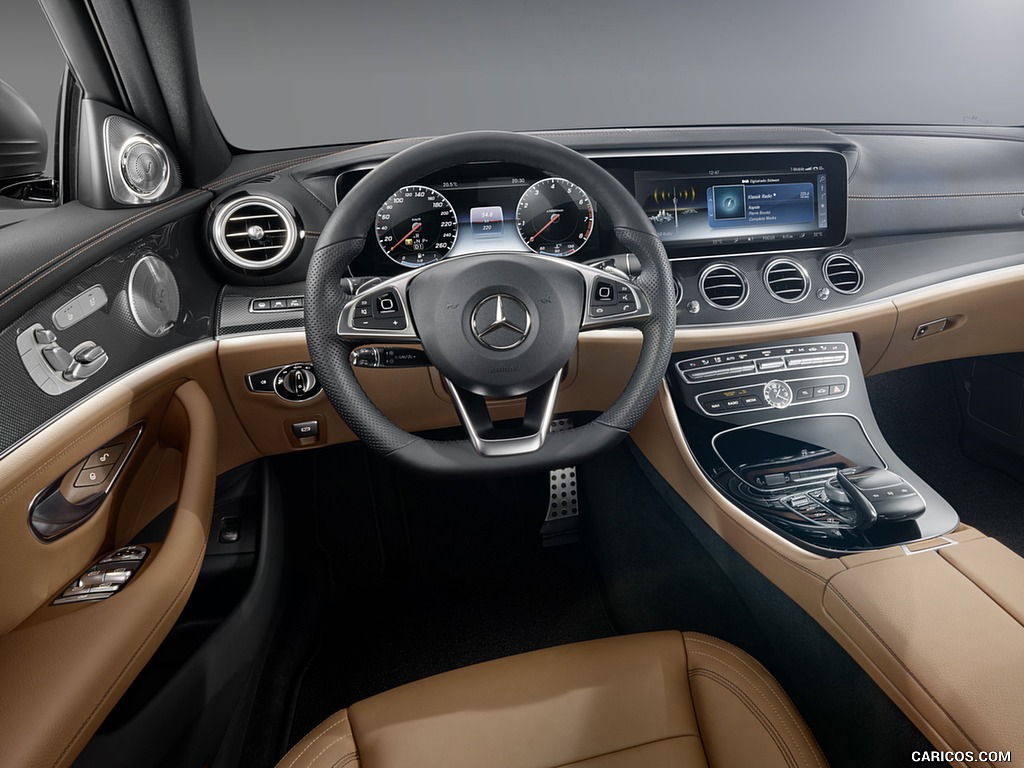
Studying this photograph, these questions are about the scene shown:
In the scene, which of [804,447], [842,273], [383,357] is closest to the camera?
[383,357]

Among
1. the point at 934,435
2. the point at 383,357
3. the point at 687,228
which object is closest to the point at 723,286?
the point at 687,228

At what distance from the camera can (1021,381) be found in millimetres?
1859

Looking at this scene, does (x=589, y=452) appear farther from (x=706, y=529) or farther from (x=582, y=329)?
(x=706, y=529)

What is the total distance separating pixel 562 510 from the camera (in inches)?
70.4

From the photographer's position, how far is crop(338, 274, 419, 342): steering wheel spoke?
100 centimetres

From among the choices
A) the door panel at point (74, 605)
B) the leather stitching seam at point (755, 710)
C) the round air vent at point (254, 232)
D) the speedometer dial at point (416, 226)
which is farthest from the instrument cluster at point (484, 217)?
the leather stitching seam at point (755, 710)

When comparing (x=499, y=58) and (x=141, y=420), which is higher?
(x=499, y=58)

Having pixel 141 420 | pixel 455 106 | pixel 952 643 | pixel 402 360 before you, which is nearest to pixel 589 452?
pixel 402 360

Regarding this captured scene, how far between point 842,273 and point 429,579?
1266 mm

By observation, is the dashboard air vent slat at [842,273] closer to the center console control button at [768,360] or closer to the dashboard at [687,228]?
the dashboard at [687,228]

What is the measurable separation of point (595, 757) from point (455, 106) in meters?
1.58

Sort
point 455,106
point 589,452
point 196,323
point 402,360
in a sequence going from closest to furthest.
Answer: point 589,452 → point 402,360 → point 196,323 → point 455,106

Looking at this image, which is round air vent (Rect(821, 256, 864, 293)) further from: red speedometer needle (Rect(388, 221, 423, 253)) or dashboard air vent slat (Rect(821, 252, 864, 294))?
red speedometer needle (Rect(388, 221, 423, 253))

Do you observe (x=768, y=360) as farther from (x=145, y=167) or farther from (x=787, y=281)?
(x=145, y=167)
